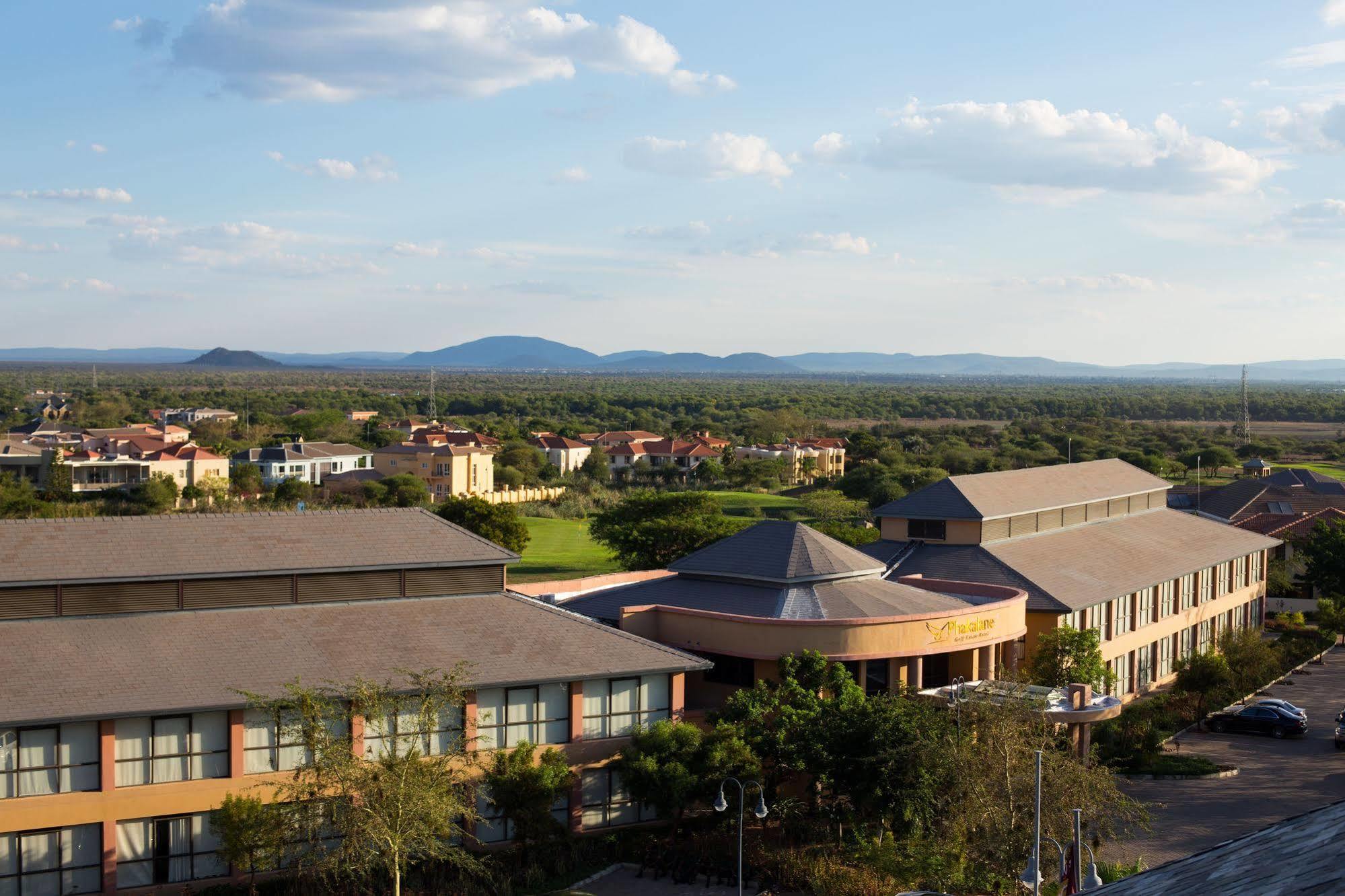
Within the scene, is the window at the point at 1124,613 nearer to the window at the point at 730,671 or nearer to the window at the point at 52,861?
the window at the point at 730,671

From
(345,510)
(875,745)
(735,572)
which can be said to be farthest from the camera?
(735,572)

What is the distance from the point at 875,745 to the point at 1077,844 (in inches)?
305

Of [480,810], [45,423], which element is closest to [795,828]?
[480,810]

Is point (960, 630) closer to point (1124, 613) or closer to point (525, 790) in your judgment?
point (1124, 613)

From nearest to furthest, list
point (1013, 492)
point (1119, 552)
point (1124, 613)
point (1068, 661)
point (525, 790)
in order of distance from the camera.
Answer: point (525, 790) → point (1068, 661) → point (1124, 613) → point (1013, 492) → point (1119, 552)

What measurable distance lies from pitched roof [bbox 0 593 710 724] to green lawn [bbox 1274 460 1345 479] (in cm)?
11674

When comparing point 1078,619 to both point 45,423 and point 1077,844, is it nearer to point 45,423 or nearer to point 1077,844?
point 1077,844

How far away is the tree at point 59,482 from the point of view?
341ft

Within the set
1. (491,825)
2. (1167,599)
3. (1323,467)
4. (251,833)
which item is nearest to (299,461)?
(1167,599)

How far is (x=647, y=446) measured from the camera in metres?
151

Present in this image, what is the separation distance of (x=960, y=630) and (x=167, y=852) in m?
23.3

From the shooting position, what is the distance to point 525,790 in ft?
102

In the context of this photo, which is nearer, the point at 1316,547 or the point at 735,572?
the point at 735,572

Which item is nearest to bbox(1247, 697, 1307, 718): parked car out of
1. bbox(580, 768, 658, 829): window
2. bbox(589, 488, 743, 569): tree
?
bbox(580, 768, 658, 829): window
